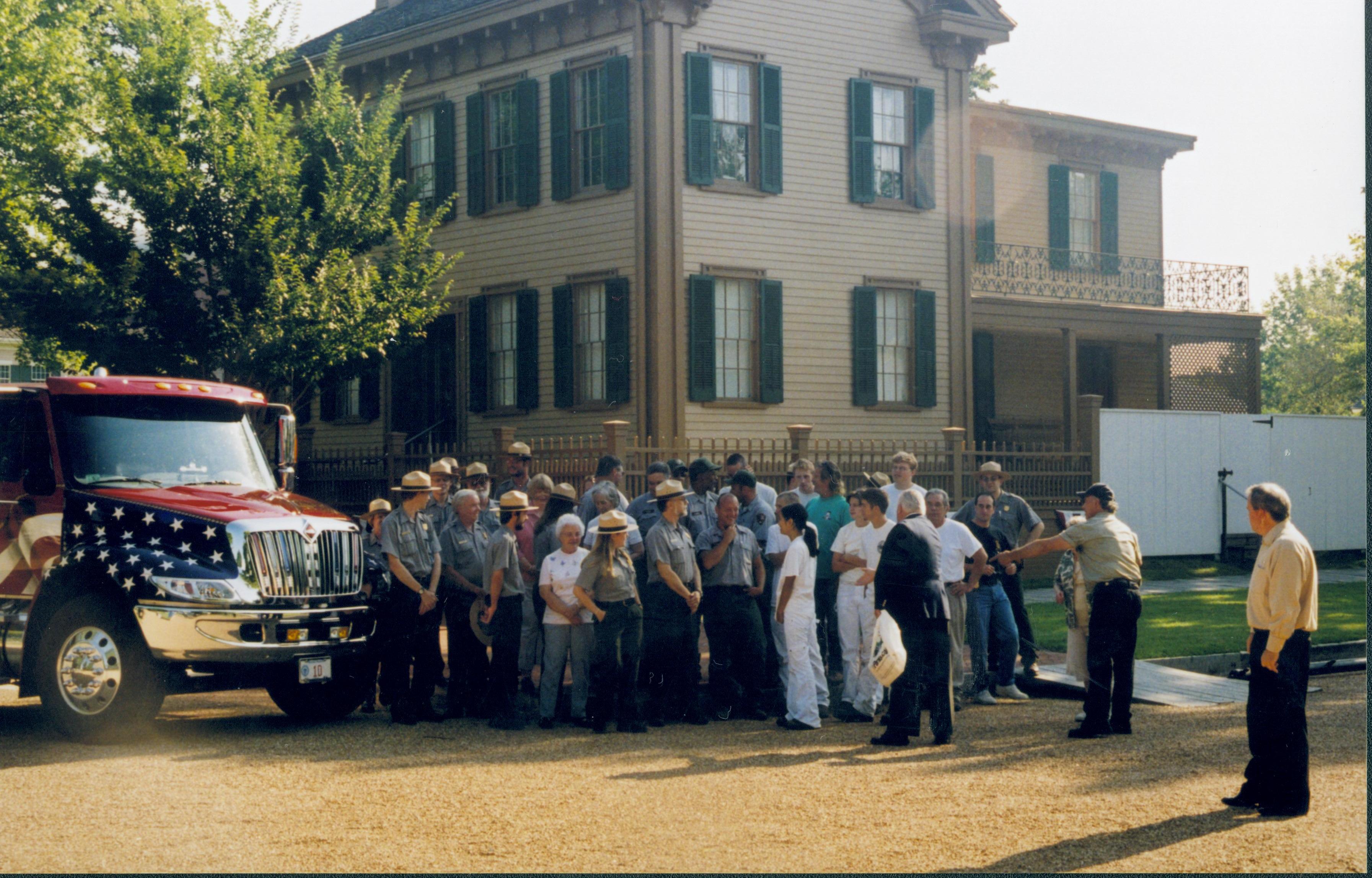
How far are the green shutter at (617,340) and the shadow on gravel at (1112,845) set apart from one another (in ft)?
45.8

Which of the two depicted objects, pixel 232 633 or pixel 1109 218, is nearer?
pixel 232 633

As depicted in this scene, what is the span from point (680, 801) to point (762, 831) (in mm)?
890

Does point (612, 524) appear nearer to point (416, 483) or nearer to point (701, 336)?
point (416, 483)

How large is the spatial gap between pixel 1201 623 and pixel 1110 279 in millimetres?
12302

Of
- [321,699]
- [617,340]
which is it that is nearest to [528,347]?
[617,340]

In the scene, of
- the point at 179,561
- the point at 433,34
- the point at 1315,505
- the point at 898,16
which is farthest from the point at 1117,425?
the point at 179,561

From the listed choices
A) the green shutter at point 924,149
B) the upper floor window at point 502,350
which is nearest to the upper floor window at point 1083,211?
the green shutter at point 924,149

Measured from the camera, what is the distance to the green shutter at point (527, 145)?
2245 cm

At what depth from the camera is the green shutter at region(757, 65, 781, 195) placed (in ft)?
71.7

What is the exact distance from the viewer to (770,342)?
71.7 feet

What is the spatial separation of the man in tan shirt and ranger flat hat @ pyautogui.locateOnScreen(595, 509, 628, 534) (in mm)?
4508

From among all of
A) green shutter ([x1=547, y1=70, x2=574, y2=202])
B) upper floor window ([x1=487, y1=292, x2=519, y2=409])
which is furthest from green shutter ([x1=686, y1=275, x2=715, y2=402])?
upper floor window ([x1=487, y1=292, x2=519, y2=409])

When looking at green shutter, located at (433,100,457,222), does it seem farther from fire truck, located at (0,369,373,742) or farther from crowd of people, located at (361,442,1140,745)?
fire truck, located at (0,369,373,742)

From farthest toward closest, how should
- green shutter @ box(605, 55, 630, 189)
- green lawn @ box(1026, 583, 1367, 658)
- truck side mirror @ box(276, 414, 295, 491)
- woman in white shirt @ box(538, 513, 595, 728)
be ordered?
green shutter @ box(605, 55, 630, 189) < green lawn @ box(1026, 583, 1367, 658) < truck side mirror @ box(276, 414, 295, 491) < woman in white shirt @ box(538, 513, 595, 728)
